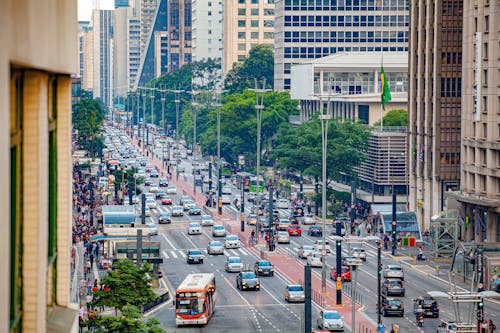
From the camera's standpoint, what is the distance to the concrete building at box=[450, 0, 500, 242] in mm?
94000

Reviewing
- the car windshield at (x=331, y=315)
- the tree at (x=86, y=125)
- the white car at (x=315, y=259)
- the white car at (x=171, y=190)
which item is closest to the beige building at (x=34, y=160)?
the car windshield at (x=331, y=315)

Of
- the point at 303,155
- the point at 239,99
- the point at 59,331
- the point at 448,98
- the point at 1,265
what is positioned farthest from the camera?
the point at 239,99

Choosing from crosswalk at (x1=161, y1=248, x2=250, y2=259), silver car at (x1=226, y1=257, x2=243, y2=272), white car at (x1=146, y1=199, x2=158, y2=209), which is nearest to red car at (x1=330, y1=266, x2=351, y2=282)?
silver car at (x1=226, y1=257, x2=243, y2=272)

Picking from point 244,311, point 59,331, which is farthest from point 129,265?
point 59,331

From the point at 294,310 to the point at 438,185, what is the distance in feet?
155

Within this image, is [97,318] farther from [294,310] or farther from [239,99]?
[239,99]

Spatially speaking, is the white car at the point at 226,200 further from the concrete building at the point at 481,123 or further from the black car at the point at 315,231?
the concrete building at the point at 481,123

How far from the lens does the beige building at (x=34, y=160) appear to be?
316 inches

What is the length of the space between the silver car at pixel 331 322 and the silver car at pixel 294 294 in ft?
32.6

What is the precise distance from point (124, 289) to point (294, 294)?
16244 mm

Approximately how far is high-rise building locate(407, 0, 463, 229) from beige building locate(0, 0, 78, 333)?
4020 inches

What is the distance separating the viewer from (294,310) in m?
71.1

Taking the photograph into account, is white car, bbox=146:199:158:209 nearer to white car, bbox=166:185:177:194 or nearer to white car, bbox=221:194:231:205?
white car, bbox=221:194:231:205

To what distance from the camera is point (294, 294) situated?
74.2 metres
